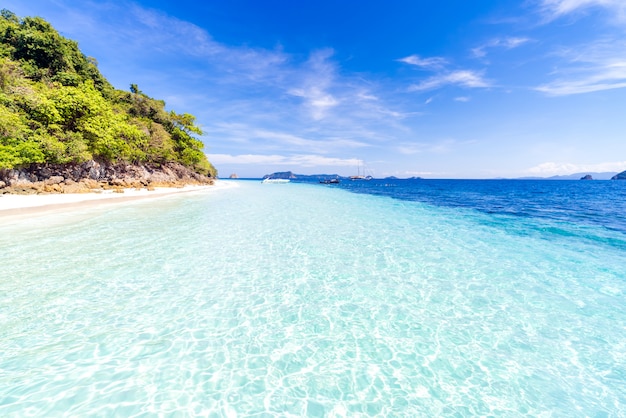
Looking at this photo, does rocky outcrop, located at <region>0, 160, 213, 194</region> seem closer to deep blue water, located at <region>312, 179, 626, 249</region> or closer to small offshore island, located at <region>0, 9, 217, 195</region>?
small offshore island, located at <region>0, 9, 217, 195</region>

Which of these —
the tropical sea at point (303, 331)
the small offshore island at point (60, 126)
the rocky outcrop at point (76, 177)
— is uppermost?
the small offshore island at point (60, 126)

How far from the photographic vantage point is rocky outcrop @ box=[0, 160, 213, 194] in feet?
65.7

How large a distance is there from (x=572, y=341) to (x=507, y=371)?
78.4 inches

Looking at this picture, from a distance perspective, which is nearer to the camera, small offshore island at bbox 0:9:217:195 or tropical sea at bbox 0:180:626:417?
tropical sea at bbox 0:180:626:417

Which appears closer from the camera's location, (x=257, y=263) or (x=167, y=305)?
(x=167, y=305)

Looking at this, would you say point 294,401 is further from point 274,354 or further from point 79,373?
point 79,373

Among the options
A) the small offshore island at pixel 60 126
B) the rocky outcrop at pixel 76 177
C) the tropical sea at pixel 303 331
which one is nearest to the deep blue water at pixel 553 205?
the tropical sea at pixel 303 331

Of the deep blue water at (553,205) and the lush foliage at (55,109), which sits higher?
the lush foliage at (55,109)

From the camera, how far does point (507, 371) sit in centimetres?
388

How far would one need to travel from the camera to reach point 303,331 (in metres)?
4.75

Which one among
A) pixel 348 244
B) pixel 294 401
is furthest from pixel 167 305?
pixel 348 244

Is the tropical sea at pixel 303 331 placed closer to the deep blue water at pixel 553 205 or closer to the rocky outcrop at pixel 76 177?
the deep blue water at pixel 553 205

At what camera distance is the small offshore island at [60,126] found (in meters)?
20.3

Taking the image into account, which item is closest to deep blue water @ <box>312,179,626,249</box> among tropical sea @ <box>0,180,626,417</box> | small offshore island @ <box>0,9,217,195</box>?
tropical sea @ <box>0,180,626,417</box>
